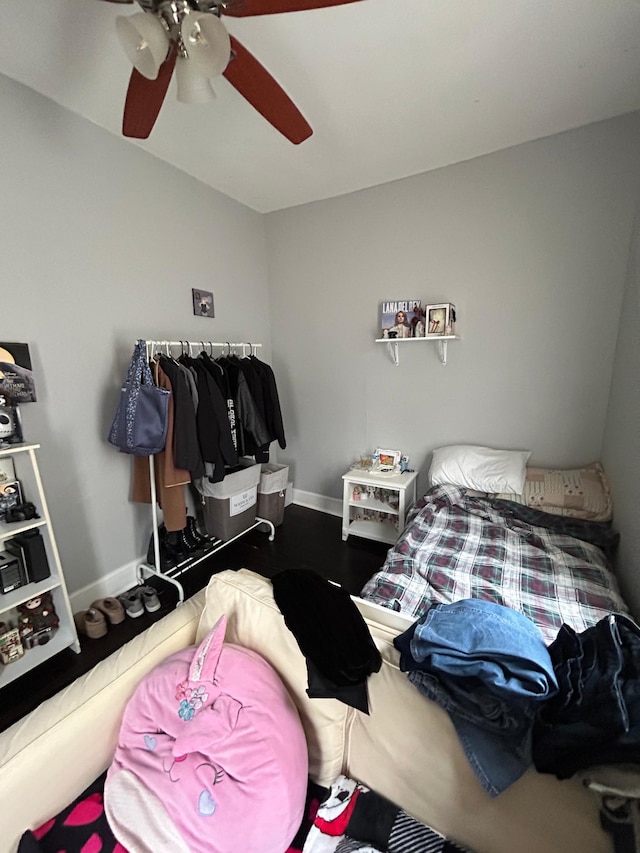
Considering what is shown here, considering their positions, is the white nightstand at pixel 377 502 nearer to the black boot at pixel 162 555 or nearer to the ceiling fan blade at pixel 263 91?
the black boot at pixel 162 555

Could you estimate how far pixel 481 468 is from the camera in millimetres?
2232

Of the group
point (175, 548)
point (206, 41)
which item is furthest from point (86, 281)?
point (175, 548)

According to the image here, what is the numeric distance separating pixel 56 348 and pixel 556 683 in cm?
230

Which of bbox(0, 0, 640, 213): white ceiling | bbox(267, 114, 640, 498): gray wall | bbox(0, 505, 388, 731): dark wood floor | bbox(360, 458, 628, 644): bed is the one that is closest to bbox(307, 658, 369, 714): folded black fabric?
bbox(360, 458, 628, 644): bed

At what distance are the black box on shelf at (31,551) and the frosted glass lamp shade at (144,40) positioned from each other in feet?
5.94

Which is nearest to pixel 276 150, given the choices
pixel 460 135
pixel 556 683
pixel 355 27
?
pixel 355 27

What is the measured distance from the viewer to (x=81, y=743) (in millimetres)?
903

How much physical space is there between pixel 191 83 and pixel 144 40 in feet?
0.58

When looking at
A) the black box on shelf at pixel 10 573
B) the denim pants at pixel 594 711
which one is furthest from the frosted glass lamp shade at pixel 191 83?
the black box on shelf at pixel 10 573

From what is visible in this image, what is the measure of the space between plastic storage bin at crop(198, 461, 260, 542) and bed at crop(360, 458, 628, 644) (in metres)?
1.12

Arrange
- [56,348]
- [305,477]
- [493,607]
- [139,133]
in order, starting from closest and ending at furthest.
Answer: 1. [493,607]
2. [139,133]
3. [56,348]
4. [305,477]

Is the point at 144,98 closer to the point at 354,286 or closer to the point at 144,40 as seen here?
the point at 144,40

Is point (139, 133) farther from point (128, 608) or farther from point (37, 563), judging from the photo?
point (128, 608)

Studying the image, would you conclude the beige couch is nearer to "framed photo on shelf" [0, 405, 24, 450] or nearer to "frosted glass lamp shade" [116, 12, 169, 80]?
"framed photo on shelf" [0, 405, 24, 450]
